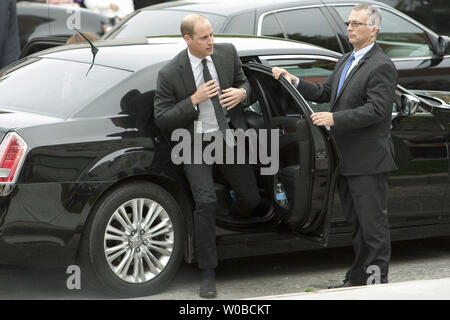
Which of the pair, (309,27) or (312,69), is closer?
(312,69)

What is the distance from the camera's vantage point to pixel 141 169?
22.2 feet

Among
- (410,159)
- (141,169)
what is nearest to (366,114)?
(410,159)

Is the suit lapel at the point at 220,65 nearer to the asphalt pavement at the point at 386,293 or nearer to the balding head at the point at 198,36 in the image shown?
the balding head at the point at 198,36

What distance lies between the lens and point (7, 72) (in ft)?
25.6

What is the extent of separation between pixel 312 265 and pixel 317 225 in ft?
3.56

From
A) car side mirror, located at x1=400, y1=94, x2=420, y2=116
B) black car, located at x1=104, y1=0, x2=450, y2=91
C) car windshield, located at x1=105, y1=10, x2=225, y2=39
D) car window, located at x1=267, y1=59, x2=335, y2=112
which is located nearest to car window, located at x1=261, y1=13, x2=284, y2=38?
black car, located at x1=104, y1=0, x2=450, y2=91

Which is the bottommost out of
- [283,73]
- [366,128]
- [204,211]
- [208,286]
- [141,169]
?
[208,286]

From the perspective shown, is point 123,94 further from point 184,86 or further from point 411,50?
point 411,50

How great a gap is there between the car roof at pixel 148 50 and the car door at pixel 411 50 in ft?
9.70

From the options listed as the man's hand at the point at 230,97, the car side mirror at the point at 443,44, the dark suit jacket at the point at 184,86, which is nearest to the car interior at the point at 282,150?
the dark suit jacket at the point at 184,86

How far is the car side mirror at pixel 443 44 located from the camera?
1068 centimetres

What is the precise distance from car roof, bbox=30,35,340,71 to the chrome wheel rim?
95 cm

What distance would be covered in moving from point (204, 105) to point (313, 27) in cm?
383

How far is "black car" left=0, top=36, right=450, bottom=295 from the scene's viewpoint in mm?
6543
